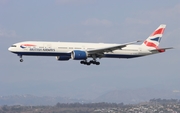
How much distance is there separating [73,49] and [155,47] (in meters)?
23.4

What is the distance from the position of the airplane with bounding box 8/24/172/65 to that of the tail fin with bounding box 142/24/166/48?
146 centimetres

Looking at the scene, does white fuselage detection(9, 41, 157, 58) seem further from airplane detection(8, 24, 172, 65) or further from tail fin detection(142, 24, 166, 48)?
tail fin detection(142, 24, 166, 48)

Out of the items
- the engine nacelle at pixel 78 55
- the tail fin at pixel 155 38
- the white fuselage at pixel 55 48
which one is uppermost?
the tail fin at pixel 155 38

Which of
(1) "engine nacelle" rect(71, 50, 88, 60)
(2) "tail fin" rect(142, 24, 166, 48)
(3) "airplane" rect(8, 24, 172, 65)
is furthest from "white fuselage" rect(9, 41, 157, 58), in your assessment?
(2) "tail fin" rect(142, 24, 166, 48)

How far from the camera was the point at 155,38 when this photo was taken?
113 m

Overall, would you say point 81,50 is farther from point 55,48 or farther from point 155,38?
point 155,38

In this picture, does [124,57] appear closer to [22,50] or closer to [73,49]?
[73,49]

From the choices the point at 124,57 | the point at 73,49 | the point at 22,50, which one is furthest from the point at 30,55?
the point at 124,57

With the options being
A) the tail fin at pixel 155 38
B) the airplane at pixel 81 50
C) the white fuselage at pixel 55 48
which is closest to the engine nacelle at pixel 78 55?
the airplane at pixel 81 50

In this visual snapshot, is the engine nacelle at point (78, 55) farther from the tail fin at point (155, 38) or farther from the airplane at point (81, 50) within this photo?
the tail fin at point (155, 38)

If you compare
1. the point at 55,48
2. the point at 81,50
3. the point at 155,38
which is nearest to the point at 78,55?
the point at 81,50

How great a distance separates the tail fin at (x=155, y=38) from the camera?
11096 cm

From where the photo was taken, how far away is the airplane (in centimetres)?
9500

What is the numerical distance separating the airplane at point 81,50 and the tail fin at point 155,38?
4.78 feet
